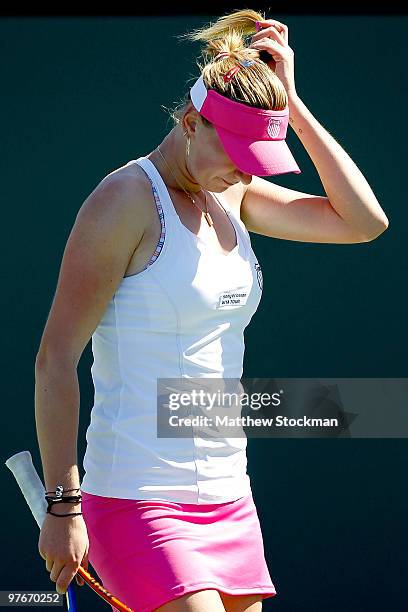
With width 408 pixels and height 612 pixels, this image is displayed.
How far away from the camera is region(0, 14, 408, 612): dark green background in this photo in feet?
14.3

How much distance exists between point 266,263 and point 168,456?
2050mm

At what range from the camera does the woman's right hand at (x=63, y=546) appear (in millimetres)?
→ 2408

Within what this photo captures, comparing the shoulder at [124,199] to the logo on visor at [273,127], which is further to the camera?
the logo on visor at [273,127]

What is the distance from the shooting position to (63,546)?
7.91ft

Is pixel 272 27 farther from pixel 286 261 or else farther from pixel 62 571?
pixel 286 261

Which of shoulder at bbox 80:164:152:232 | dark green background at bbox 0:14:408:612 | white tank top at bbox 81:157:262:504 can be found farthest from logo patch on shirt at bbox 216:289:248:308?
dark green background at bbox 0:14:408:612

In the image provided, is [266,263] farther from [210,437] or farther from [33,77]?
[210,437]

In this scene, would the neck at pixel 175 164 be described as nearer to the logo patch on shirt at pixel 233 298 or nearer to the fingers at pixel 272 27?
the logo patch on shirt at pixel 233 298

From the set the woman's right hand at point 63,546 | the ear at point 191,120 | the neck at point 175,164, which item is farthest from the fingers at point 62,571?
the ear at point 191,120

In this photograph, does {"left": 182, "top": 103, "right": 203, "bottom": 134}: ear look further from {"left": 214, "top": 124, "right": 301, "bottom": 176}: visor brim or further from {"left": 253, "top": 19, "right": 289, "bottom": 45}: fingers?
{"left": 253, "top": 19, "right": 289, "bottom": 45}: fingers

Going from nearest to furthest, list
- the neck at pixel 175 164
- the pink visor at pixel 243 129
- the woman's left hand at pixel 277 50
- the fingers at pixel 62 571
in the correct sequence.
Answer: the fingers at pixel 62 571
the pink visor at pixel 243 129
the neck at pixel 175 164
the woman's left hand at pixel 277 50

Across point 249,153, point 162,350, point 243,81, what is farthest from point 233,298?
point 243,81

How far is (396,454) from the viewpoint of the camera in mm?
4586

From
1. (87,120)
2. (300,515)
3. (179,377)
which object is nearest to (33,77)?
(87,120)
